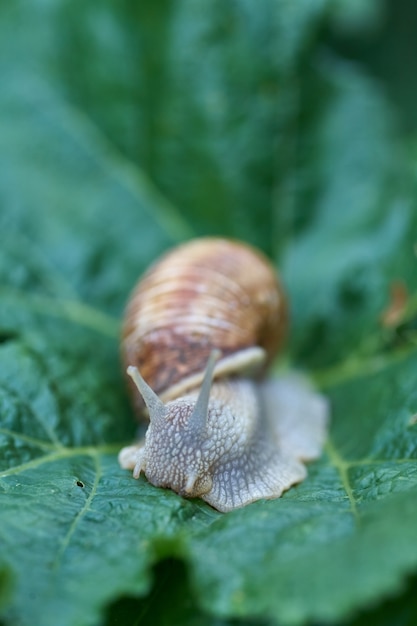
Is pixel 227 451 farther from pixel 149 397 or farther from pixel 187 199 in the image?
pixel 187 199

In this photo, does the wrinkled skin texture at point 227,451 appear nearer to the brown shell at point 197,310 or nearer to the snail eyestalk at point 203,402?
the snail eyestalk at point 203,402

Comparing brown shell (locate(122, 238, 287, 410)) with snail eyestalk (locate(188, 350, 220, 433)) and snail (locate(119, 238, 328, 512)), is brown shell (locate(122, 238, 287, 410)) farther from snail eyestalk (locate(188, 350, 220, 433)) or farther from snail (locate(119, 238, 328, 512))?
snail eyestalk (locate(188, 350, 220, 433))

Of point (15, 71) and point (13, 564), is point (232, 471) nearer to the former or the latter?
point (13, 564)

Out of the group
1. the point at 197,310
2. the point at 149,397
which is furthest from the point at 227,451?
the point at 197,310

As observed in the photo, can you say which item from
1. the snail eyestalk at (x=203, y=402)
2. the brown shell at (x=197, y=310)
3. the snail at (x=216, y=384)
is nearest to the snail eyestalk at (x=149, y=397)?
the snail at (x=216, y=384)

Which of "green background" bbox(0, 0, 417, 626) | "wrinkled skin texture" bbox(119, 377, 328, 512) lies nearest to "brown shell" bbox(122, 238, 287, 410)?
"wrinkled skin texture" bbox(119, 377, 328, 512)
